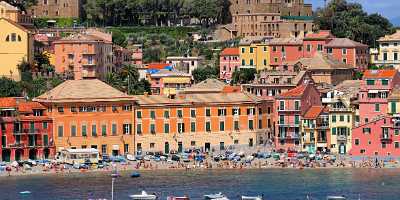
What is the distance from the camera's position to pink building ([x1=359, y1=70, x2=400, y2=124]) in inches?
5037

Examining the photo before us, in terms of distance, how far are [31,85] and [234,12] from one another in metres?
37.7

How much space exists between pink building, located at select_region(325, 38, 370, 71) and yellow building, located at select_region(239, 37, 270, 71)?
594 centimetres

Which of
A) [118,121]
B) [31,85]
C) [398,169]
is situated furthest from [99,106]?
[398,169]

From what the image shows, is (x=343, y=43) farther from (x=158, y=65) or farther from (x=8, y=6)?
(x=8, y=6)

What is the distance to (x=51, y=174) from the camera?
399ft

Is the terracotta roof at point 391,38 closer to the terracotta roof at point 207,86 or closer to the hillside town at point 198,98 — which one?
the hillside town at point 198,98

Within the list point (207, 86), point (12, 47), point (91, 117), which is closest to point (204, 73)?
point (207, 86)

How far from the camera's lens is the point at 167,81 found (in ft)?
483

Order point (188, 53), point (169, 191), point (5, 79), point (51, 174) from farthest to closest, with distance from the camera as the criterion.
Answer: point (188, 53)
point (5, 79)
point (51, 174)
point (169, 191)

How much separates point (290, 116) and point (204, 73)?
25.6 m

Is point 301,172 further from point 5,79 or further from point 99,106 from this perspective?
point 5,79

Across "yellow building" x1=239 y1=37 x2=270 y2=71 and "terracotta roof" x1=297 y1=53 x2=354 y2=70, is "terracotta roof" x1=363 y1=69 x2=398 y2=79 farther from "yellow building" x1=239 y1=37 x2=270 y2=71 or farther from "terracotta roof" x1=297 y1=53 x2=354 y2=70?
"yellow building" x1=239 y1=37 x2=270 y2=71

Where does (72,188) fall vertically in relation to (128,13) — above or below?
below

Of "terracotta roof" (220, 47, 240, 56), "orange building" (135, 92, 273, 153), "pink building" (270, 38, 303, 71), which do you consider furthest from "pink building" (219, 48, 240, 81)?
"orange building" (135, 92, 273, 153)
